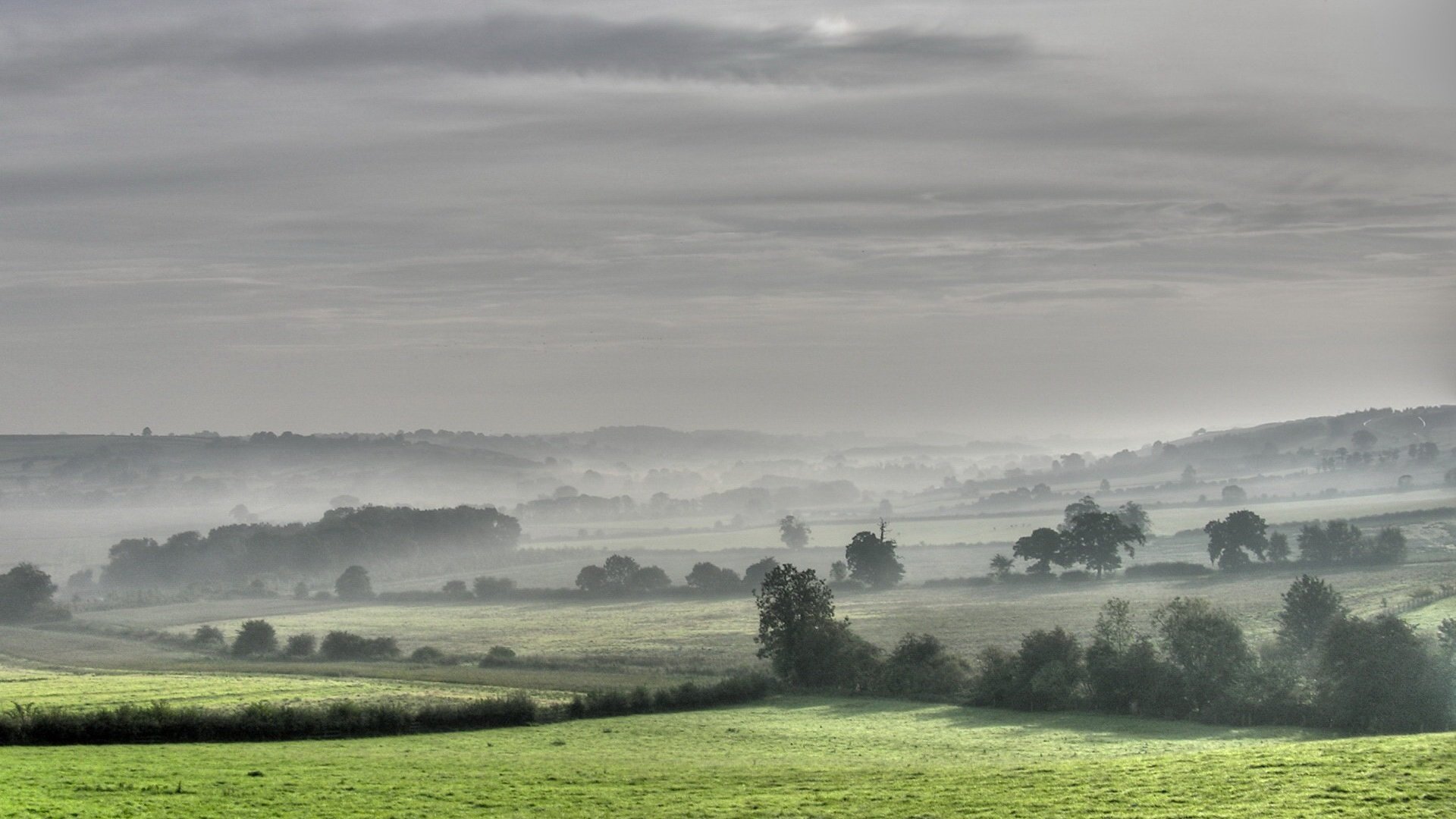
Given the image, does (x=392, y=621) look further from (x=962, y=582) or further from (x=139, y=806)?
(x=139, y=806)

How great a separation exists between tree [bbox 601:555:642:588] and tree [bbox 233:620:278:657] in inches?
2169

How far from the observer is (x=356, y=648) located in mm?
108250

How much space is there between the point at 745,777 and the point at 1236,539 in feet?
376

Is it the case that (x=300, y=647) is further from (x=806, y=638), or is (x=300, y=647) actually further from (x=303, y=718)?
(x=303, y=718)

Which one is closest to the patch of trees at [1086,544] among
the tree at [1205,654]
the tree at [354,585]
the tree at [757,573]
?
the tree at [757,573]

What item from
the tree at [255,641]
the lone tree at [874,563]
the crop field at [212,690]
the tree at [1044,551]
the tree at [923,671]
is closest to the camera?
the crop field at [212,690]

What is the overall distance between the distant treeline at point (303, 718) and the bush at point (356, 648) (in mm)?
38435

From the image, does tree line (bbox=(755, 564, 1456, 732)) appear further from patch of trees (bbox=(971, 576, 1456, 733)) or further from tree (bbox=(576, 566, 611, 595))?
tree (bbox=(576, 566, 611, 595))

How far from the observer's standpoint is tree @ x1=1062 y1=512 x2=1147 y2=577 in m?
150

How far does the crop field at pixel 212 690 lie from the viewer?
73188 millimetres

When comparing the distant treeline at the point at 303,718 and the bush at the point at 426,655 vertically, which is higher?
the bush at the point at 426,655

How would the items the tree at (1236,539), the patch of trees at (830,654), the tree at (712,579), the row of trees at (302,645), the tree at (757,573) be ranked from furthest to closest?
the tree at (757,573), the tree at (712,579), the tree at (1236,539), the row of trees at (302,645), the patch of trees at (830,654)

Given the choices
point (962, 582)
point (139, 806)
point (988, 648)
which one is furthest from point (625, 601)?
point (139, 806)

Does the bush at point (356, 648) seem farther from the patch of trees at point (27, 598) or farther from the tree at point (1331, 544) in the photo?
the tree at point (1331, 544)
